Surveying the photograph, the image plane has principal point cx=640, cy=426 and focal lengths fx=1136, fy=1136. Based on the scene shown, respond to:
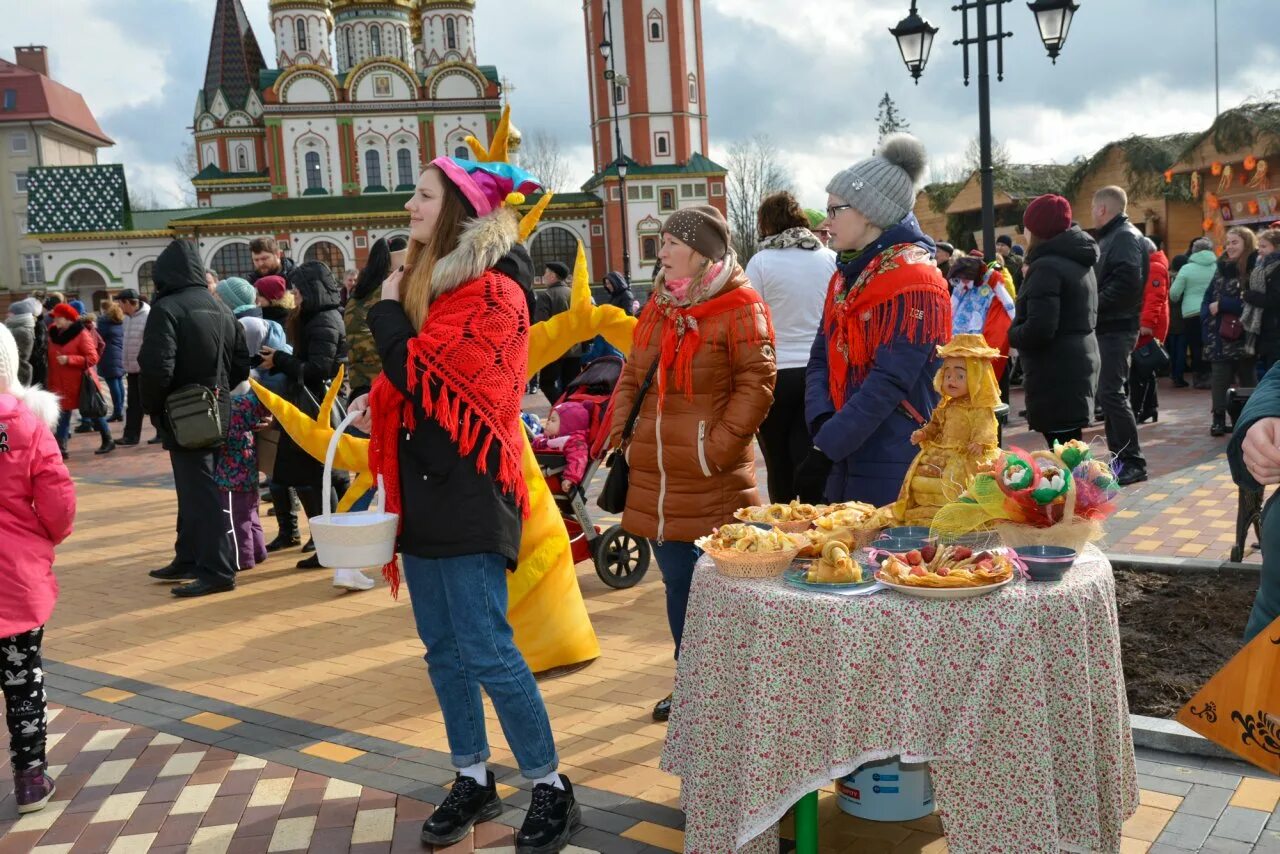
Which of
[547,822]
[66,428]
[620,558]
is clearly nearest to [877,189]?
[547,822]

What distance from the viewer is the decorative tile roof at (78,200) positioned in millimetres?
56656

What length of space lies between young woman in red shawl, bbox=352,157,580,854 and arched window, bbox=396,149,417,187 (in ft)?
207

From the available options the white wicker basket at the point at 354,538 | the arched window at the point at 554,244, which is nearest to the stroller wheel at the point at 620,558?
the white wicker basket at the point at 354,538

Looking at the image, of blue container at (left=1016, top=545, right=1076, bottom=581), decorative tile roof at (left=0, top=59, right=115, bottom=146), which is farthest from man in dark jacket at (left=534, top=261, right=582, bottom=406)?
decorative tile roof at (left=0, top=59, right=115, bottom=146)

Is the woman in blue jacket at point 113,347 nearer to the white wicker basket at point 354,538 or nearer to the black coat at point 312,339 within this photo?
the black coat at point 312,339

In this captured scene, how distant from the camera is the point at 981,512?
3.14 meters

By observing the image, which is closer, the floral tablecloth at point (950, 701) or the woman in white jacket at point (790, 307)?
the floral tablecloth at point (950, 701)

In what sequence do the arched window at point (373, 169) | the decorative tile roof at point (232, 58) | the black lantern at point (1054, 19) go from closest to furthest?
1. the black lantern at point (1054, 19)
2. the arched window at point (373, 169)
3. the decorative tile roof at point (232, 58)

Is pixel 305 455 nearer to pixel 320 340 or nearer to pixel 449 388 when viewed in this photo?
pixel 320 340

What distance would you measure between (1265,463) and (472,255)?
7.17 ft

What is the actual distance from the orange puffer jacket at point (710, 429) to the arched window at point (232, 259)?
180 feet

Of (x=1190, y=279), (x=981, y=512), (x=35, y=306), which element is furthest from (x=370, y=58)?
(x=981, y=512)

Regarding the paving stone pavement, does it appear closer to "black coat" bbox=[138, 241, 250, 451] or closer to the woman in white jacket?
the woman in white jacket

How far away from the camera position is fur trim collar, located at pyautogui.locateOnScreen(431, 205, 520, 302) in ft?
11.2
